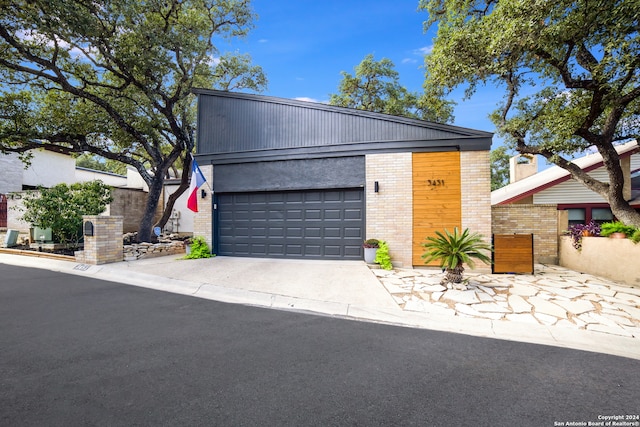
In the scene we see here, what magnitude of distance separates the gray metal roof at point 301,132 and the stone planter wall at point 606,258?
13.4 feet

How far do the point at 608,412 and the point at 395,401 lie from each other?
5.87ft

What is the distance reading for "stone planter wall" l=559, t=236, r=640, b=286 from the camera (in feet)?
23.4

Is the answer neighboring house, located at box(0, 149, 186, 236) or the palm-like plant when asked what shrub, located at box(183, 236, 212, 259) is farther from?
the palm-like plant

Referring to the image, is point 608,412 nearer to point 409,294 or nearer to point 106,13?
point 409,294

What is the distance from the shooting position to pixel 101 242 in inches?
354

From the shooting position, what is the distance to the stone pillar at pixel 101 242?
8867 millimetres

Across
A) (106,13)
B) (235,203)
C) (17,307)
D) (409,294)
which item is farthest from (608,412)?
(106,13)

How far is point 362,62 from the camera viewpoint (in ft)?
59.6

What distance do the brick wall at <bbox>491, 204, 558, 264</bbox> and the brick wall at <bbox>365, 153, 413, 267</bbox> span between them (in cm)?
393

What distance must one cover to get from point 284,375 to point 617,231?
9.60m

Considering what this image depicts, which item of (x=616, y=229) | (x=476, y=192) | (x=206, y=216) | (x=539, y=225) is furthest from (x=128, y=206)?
(x=616, y=229)

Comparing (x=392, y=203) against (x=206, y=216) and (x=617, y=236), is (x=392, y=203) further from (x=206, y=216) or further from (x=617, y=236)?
(x=206, y=216)

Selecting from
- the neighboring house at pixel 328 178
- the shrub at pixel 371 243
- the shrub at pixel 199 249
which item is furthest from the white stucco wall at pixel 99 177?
the shrub at pixel 371 243

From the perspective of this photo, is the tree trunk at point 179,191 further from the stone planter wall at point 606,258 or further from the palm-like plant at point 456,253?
the stone planter wall at point 606,258
